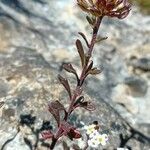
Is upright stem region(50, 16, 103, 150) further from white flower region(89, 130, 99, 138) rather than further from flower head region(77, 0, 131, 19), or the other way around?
white flower region(89, 130, 99, 138)

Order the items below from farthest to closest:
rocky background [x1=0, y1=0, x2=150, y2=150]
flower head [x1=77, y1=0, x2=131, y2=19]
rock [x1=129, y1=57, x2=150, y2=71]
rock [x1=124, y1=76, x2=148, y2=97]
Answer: rock [x1=129, y1=57, x2=150, y2=71]
rock [x1=124, y1=76, x2=148, y2=97]
rocky background [x1=0, y1=0, x2=150, y2=150]
flower head [x1=77, y1=0, x2=131, y2=19]

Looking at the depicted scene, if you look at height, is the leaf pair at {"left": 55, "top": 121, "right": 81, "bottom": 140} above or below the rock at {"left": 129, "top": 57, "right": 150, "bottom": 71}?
below

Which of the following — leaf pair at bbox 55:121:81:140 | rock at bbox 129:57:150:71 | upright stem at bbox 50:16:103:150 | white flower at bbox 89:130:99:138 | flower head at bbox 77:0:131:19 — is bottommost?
white flower at bbox 89:130:99:138

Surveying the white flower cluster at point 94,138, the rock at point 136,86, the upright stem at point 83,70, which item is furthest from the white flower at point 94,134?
the rock at point 136,86

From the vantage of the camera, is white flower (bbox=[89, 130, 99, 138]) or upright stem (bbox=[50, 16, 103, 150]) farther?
white flower (bbox=[89, 130, 99, 138])

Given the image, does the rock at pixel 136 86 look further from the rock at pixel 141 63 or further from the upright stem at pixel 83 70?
the upright stem at pixel 83 70

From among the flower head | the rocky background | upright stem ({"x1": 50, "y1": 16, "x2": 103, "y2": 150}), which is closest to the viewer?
the flower head

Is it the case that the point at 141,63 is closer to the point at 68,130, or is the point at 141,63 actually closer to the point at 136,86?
the point at 136,86

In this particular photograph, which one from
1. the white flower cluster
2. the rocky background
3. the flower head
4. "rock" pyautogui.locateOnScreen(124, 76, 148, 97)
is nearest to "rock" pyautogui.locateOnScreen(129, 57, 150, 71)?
the rocky background
